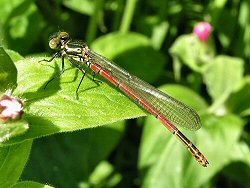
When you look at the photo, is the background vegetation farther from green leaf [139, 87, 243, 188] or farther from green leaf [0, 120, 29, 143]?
green leaf [0, 120, 29, 143]

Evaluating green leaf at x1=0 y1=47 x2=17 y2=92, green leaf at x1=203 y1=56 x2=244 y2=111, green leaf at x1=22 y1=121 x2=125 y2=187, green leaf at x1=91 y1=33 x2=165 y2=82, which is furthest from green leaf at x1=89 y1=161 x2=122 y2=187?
green leaf at x1=0 y1=47 x2=17 y2=92

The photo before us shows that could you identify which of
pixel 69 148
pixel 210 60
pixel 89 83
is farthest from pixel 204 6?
pixel 89 83

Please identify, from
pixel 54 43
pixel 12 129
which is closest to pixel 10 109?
pixel 12 129

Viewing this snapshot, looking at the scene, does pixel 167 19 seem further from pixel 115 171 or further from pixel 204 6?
pixel 115 171

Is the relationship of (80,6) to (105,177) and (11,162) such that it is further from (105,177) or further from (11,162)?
(11,162)

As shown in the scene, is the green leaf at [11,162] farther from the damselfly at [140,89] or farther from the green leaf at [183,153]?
the green leaf at [183,153]
